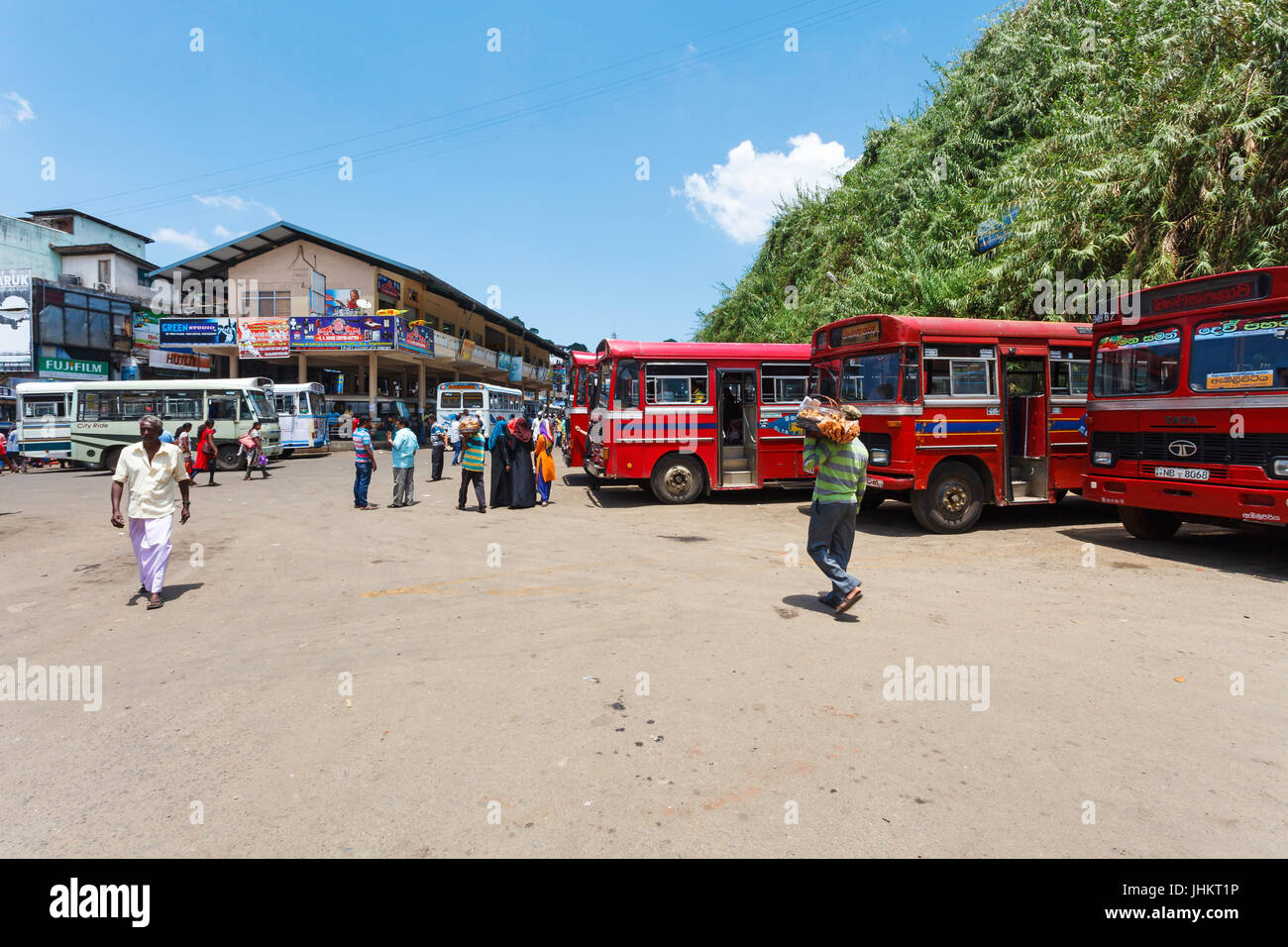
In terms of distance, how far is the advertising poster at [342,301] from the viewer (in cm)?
3612

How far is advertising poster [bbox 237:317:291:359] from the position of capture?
3309cm

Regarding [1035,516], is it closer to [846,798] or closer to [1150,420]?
[1150,420]

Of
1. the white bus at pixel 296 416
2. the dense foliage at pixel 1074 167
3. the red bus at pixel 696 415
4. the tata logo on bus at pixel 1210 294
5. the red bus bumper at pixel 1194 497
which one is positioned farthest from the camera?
the white bus at pixel 296 416

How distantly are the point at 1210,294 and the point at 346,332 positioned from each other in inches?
1262

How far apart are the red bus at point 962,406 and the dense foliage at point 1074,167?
505 cm

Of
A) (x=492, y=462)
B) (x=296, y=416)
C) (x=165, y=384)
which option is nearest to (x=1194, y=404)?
(x=492, y=462)

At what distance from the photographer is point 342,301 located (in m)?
36.8

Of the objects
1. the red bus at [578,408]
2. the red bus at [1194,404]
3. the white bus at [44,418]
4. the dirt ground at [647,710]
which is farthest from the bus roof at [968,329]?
the white bus at [44,418]

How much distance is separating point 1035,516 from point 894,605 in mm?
6820

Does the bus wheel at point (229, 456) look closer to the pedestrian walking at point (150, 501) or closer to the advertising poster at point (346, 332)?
the advertising poster at point (346, 332)

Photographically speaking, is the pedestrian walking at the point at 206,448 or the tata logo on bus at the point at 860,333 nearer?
the tata logo on bus at the point at 860,333

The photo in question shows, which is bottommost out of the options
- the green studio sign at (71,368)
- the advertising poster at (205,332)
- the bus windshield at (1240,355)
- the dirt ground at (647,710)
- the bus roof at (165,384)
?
the dirt ground at (647,710)

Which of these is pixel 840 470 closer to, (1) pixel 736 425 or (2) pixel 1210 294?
(2) pixel 1210 294
